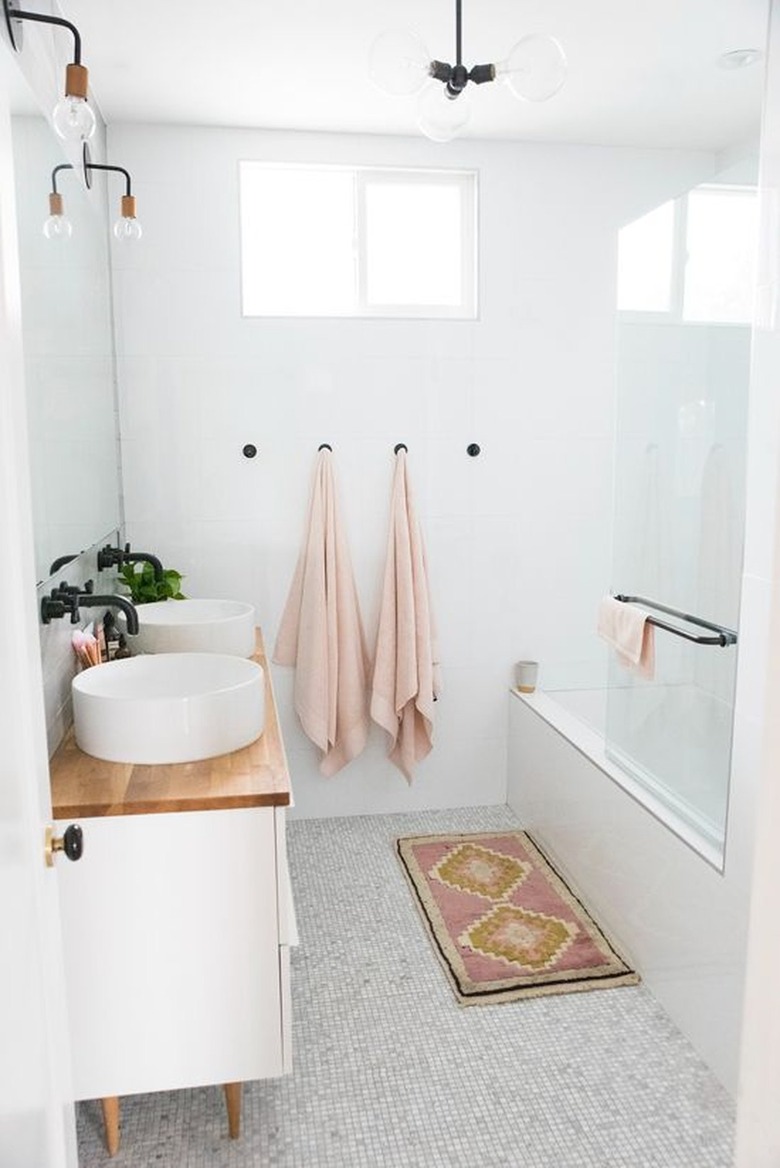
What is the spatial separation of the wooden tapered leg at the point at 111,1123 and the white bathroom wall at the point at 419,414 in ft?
5.44

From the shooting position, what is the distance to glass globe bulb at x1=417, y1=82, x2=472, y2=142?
179 cm

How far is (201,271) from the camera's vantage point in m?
3.15

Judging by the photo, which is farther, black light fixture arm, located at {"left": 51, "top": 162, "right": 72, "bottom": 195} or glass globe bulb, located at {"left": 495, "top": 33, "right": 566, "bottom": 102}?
black light fixture arm, located at {"left": 51, "top": 162, "right": 72, "bottom": 195}

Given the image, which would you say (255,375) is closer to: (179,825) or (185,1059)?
(179,825)

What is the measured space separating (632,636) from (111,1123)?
169cm

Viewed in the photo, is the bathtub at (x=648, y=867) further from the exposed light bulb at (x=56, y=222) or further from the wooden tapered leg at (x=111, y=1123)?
the exposed light bulb at (x=56, y=222)

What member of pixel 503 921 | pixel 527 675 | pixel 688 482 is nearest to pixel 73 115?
pixel 688 482

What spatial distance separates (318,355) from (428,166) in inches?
30.3

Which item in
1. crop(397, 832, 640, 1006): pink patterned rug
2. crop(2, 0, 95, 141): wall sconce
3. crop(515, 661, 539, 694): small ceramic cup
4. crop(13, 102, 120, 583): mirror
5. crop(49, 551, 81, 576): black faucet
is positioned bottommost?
crop(397, 832, 640, 1006): pink patterned rug

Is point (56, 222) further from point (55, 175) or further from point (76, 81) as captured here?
point (76, 81)

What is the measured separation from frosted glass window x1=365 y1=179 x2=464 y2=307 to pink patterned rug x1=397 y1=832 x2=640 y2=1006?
6.52 ft

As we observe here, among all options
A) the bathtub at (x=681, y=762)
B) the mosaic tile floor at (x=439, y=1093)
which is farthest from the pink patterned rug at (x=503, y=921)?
the bathtub at (x=681, y=762)

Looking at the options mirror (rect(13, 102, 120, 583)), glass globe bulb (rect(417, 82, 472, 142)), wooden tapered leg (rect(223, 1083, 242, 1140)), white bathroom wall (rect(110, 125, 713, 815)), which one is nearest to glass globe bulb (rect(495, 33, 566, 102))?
glass globe bulb (rect(417, 82, 472, 142))

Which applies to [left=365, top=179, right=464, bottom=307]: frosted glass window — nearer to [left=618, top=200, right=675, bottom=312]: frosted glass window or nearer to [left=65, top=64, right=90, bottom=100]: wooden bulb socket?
[left=618, top=200, right=675, bottom=312]: frosted glass window
